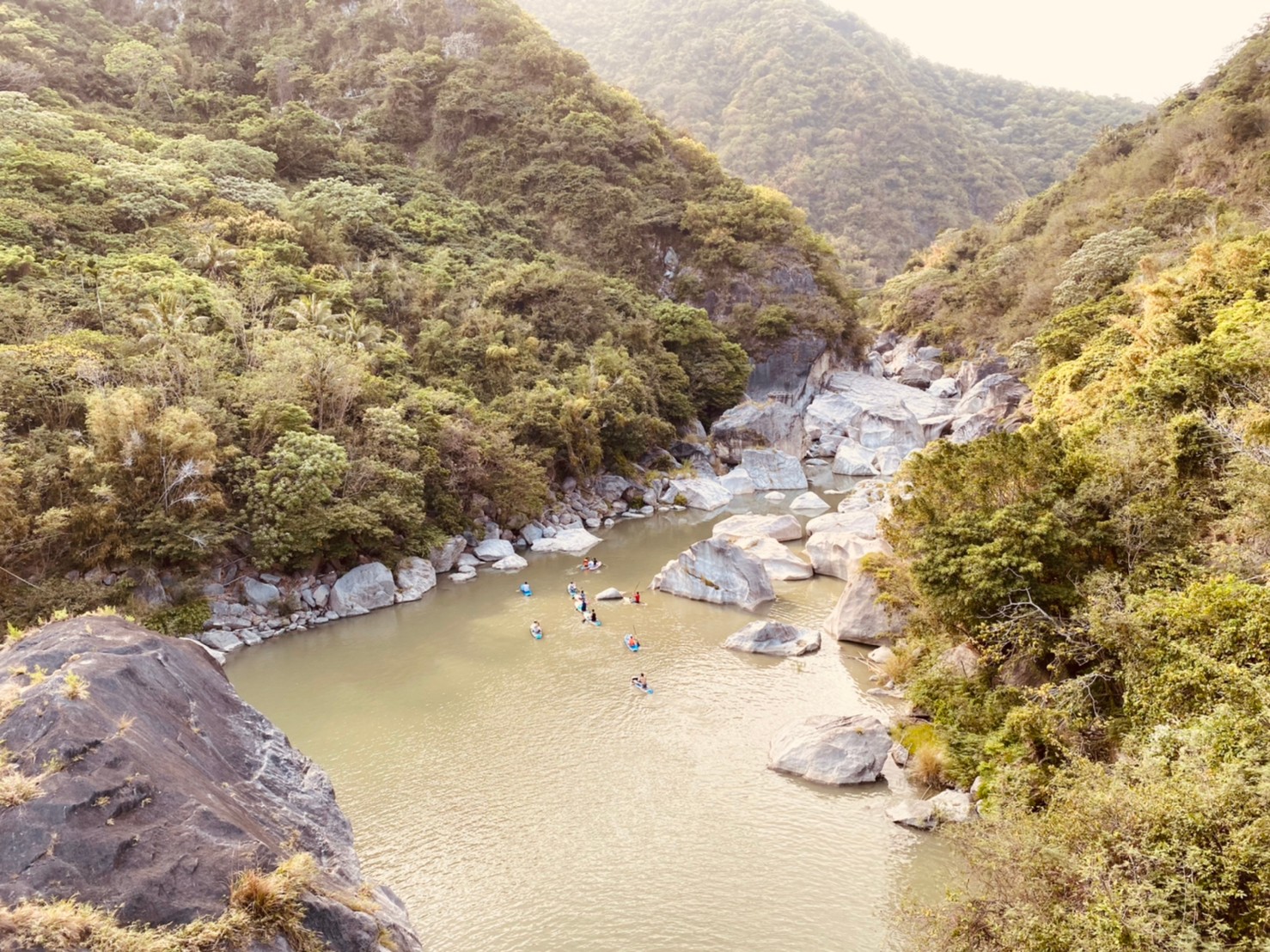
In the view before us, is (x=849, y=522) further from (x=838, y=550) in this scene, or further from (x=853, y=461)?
(x=853, y=461)

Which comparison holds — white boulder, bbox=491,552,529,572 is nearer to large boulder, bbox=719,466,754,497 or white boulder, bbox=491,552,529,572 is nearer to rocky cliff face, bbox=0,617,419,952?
large boulder, bbox=719,466,754,497

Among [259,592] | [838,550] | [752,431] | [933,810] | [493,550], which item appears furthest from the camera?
[752,431]

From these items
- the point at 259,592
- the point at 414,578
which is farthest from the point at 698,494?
the point at 259,592

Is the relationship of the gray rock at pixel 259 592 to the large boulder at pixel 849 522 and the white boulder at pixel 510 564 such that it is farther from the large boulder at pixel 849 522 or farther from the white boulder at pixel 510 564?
the large boulder at pixel 849 522

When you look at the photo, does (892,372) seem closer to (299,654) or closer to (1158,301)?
(1158,301)

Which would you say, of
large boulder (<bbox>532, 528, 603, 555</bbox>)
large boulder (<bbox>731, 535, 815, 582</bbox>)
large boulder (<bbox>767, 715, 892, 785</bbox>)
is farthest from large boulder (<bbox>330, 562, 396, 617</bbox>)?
large boulder (<bbox>767, 715, 892, 785</bbox>)

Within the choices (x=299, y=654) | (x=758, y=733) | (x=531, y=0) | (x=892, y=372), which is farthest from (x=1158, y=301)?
(x=531, y=0)
